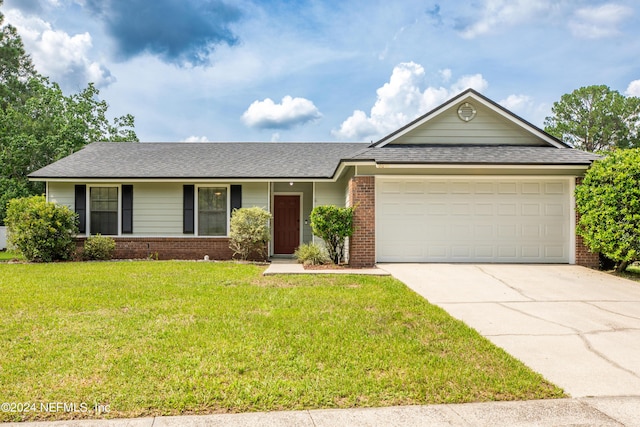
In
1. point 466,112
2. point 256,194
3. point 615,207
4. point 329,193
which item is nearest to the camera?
point 615,207

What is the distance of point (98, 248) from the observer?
39.3 ft

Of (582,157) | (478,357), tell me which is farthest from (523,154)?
(478,357)

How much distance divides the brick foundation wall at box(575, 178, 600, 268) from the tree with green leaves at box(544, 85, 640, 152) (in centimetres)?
2765

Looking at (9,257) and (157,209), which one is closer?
(157,209)

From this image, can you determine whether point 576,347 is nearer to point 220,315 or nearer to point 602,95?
point 220,315

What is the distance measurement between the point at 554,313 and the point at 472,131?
668 cm

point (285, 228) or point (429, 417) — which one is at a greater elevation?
point (285, 228)

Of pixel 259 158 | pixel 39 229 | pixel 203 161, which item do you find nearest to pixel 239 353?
pixel 39 229

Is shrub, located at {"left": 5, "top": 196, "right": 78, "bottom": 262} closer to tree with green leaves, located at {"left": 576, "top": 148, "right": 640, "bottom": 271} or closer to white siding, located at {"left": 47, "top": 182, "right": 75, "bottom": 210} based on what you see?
white siding, located at {"left": 47, "top": 182, "right": 75, "bottom": 210}

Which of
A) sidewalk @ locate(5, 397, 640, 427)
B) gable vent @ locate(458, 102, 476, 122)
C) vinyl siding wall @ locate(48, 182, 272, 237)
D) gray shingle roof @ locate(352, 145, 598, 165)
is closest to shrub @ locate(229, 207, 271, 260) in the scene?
vinyl siding wall @ locate(48, 182, 272, 237)

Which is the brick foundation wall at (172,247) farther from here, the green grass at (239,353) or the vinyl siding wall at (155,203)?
the green grass at (239,353)

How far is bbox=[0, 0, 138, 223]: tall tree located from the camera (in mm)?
20578

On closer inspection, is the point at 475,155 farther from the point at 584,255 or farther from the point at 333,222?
the point at 333,222

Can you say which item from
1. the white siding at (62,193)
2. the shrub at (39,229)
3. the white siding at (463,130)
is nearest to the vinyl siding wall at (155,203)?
the white siding at (62,193)
